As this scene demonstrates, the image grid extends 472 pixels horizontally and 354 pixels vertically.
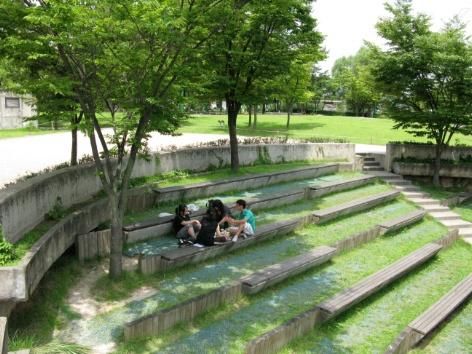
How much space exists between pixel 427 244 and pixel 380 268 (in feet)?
7.49

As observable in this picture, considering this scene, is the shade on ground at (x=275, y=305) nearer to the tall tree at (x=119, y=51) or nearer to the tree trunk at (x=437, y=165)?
the tall tree at (x=119, y=51)

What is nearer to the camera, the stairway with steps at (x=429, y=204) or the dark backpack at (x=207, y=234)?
the dark backpack at (x=207, y=234)

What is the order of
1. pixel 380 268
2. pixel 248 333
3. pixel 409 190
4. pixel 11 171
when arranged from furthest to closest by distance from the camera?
pixel 409 190, pixel 11 171, pixel 380 268, pixel 248 333

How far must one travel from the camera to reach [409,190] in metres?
17.0

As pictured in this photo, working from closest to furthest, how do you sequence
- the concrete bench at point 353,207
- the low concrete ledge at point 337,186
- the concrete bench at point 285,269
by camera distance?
the concrete bench at point 285,269, the concrete bench at point 353,207, the low concrete ledge at point 337,186

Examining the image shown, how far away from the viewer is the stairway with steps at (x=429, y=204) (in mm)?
13930

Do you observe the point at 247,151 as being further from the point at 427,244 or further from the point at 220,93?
the point at 427,244

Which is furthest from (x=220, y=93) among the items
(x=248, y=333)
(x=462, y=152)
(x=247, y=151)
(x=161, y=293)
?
(x=462, y=152)

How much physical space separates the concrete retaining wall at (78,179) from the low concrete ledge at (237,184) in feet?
4.19

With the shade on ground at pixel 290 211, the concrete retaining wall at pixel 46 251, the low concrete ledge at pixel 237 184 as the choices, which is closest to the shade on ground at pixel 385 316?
the shade on ground at pixel 290 211

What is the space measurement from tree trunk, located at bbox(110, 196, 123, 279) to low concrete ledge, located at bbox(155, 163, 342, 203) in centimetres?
352

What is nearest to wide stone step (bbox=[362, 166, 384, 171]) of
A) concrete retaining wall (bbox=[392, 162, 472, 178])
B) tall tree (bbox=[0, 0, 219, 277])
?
concrete retaining wall (bbox=[392, 162, 472, 178])

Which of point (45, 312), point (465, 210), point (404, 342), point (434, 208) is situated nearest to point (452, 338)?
point (404, 342)

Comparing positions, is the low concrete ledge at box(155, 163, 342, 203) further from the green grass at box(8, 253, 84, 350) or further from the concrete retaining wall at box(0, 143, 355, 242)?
the green grass at box(8, 253, 84, 350)
